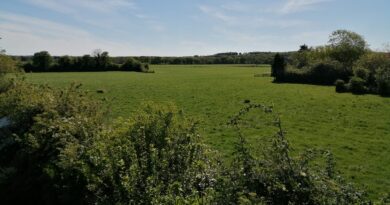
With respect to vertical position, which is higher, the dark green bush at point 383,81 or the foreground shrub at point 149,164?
the foreground shrub at point 149,164

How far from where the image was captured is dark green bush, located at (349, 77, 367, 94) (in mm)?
40594

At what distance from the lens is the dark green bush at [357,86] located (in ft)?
133

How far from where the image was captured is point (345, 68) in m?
50.2

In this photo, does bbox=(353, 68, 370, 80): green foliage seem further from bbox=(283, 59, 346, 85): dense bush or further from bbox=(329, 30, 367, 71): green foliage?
bbox=(329, 30, 367, 71): green foliage

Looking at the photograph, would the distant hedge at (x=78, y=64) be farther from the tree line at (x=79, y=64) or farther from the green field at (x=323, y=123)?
the green field at (x=323, y=123)

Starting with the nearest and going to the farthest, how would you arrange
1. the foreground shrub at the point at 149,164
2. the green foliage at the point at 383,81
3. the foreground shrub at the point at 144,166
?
the foreground shrub at the point at 144,166
the foreground shrub at the point at 149,164
the green foliage at the point at 383,81

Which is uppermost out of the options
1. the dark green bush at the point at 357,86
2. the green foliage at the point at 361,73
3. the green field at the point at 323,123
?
the green foliage at the point at 361,73

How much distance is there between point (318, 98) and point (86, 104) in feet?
88.8

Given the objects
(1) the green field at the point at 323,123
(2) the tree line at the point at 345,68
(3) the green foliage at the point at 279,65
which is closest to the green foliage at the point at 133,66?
(2) the tree line at the point at 345,68

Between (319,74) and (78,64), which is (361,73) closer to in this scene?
(319,74)

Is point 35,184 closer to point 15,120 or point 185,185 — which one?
point 15,120

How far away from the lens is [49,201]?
832 centimetres

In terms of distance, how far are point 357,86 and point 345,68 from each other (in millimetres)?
9954

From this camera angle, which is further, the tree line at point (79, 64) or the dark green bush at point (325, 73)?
the tree line at point (79, 64)
